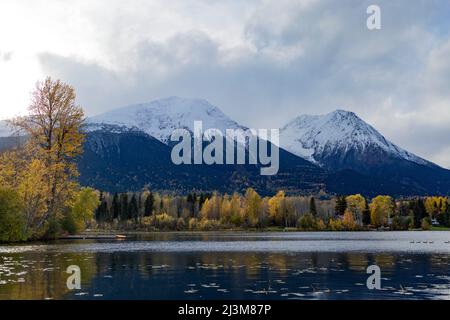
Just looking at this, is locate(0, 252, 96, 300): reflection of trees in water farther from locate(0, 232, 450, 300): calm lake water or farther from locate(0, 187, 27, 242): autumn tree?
locate(0, 187, 27, 242): autumn tree

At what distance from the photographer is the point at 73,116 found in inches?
2813

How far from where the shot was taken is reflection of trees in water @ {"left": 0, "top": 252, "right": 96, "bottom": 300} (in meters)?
25.5

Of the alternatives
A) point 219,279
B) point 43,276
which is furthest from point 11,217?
point 219,279

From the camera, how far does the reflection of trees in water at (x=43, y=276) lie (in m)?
25.5

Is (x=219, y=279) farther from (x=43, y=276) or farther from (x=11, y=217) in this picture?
(x=11, y=217)

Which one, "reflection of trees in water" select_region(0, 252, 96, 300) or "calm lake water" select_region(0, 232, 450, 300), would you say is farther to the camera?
"calm lake water" select_region(0, 232, 450, 300)

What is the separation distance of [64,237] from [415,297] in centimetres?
7083

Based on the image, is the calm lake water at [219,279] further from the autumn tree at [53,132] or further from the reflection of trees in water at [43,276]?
the autumn tree at [53,132]

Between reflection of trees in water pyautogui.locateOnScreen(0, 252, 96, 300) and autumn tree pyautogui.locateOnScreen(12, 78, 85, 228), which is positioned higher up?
autumn tree pyautogui.locateOnScreen(12, 78, 85, 228)

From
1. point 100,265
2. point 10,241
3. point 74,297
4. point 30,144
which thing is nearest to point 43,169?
point 30,144

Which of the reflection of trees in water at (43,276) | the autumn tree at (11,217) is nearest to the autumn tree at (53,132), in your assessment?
the autumn tree at (11,217)

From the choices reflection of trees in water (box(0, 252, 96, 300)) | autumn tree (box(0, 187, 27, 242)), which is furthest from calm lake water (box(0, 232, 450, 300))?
autumn tree (box(0, 187, 27, 242))

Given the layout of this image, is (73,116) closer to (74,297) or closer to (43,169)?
(43,169)
